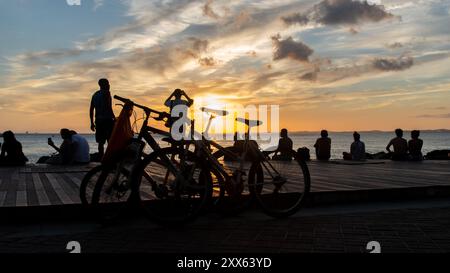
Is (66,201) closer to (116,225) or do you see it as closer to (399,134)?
(116,225)

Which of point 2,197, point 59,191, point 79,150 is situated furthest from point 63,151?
point 2,197

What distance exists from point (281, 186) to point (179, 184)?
1601 millimetres

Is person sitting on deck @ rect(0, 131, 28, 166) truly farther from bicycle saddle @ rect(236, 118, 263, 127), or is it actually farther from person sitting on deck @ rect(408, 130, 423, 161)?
person sitting on deck @ rect(408, 130, 423, 161)

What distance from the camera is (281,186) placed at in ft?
22.5

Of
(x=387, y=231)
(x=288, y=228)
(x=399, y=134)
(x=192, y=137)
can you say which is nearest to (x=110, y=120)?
(x=192, y=137)

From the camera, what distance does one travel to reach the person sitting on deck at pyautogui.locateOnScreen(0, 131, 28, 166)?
14.9 meters

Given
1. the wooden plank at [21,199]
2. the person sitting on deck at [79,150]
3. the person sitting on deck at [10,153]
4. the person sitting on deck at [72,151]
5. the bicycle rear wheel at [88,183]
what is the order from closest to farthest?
the bicycle rear wheel at [88,183], the wooden plank at [21,199], the person sitting on deck at [10,153], the person sitting on deck at [72,151], the person sitting on deck at [79,150]

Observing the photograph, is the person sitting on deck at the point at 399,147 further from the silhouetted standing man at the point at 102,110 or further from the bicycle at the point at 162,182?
the bicycle at the point at 162,182

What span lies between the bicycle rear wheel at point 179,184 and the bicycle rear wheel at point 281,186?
0.88m

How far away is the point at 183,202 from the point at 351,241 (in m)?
2.12

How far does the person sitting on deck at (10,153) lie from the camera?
1494 centimetres

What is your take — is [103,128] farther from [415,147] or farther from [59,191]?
[415,147]

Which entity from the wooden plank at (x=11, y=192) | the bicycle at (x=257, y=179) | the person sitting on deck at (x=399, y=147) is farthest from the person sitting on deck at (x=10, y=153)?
the person sitting on deck at (x=399, y=147)

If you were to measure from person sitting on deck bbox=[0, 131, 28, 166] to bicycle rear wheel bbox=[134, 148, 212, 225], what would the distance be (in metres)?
10.4
